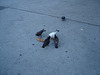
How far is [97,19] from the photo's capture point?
2.99 metres

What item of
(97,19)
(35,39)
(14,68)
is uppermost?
(97,19)

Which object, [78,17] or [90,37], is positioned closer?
[90,37]

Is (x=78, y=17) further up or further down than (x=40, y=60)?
further up

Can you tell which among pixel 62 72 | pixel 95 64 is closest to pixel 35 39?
pixel 62 72

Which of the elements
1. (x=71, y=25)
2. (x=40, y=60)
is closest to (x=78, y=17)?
(x=71, y=25)

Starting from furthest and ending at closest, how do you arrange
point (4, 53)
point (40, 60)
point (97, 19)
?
point (97, 19) → point (4, 53) → point (40, 60)

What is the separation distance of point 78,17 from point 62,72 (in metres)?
2.35

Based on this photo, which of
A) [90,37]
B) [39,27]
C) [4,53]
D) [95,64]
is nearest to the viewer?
[95,64]

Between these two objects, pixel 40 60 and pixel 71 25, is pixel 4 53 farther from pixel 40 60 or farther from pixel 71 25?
pixel 71 25

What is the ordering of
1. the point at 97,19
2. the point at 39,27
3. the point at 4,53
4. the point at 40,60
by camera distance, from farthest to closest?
the point at 97,19
the point at 39,27
the point at 4,53
the point at 40,60

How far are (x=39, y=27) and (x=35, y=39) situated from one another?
2.01 feet

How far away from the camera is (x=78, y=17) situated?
318 cm

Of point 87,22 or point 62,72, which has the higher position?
point 87,22

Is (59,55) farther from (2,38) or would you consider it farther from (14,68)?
(2,38)
